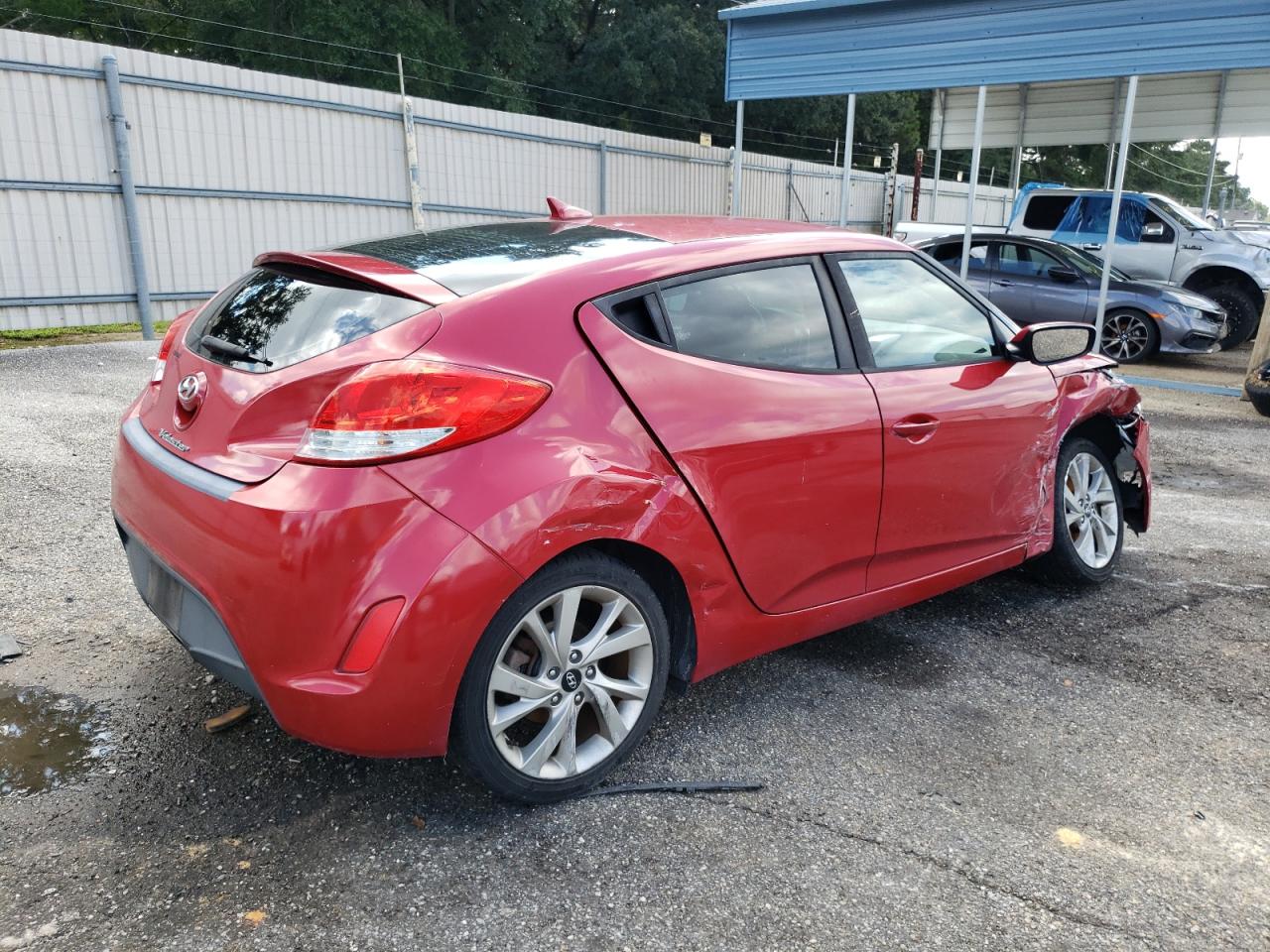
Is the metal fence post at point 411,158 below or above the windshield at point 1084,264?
above

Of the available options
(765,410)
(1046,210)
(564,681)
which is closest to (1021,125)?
(1046,210)

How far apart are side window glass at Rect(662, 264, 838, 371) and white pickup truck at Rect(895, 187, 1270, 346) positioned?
11775 mm

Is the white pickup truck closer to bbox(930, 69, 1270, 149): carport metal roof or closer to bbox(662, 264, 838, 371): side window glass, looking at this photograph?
Result: bbox(930, 69, 1270, 149): carport metal roof

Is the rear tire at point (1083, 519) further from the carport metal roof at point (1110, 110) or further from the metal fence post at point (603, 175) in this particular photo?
the carport metal roof at point (1110, 110)

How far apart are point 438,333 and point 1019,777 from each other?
202cm

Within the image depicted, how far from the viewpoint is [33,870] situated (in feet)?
7.45

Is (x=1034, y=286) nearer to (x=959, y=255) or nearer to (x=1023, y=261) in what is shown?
(x=1023, y=261)

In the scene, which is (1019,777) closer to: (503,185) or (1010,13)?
(1010,13)

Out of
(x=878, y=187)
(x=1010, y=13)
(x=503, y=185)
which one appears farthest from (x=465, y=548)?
(x=878, y=187)

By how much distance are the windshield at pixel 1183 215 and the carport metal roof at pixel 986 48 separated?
1357 millimetres

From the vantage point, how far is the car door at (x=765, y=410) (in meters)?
2.60

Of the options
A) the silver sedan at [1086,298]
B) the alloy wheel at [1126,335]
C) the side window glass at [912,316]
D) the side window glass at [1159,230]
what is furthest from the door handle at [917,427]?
the side window glass at [1159,230]

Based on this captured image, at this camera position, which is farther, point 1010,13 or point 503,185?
point 503,185

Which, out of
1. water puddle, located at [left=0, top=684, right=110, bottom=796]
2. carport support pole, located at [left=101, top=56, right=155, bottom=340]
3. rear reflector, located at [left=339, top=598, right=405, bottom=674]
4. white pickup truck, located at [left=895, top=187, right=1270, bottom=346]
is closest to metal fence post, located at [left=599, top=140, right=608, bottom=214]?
white pickup truck, located at [left=895, top=187, right=1270, bottom=346]
